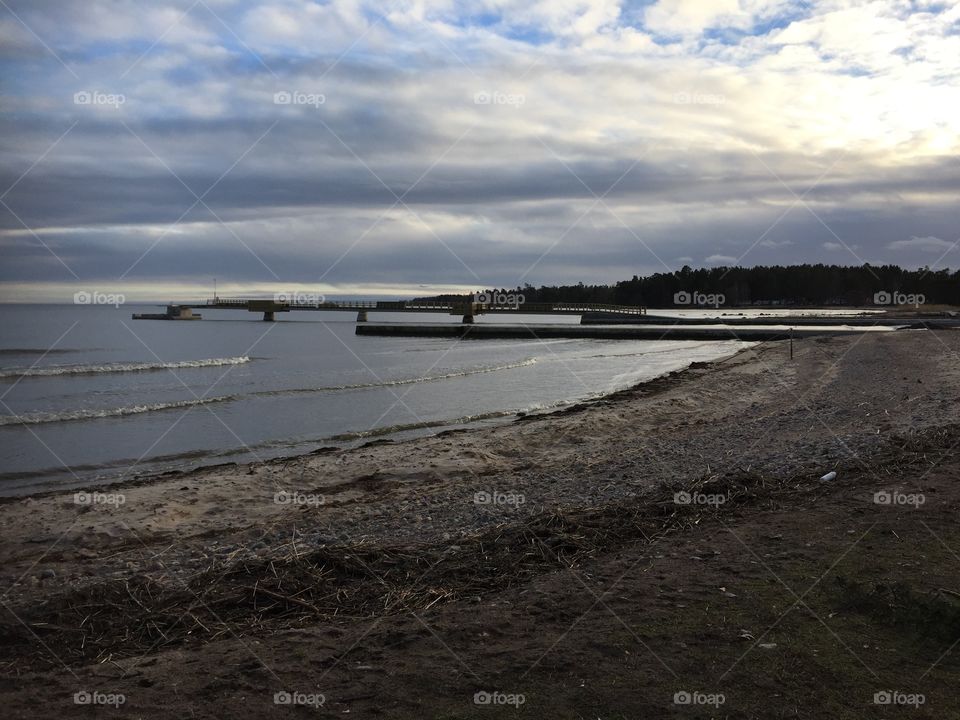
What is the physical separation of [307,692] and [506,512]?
15.3ft

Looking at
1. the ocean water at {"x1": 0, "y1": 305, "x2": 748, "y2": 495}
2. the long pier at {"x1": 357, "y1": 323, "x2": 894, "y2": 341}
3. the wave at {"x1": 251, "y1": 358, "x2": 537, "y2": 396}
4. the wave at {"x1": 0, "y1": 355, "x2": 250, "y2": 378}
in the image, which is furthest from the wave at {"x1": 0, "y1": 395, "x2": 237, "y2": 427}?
the long pier at {"x1": 357, "y1": 323, "x2": 894, "y2": 341}

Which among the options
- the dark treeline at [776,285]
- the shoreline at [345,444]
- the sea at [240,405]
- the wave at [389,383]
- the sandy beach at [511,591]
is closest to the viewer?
the sandy beach at [511,591]

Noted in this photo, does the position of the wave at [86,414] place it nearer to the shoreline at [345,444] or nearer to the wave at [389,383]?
the wave at [389,383]

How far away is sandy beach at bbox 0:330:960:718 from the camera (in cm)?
418

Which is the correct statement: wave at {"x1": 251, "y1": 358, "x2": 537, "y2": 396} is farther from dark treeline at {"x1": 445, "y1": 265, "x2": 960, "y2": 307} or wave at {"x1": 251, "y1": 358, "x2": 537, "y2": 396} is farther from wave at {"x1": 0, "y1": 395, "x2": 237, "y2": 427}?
dark treeline at {"x1": 445, "y1": 265, "x2": 960, "y2": 307}

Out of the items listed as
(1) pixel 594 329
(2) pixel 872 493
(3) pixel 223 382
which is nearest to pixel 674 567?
(2) pixel 872 493

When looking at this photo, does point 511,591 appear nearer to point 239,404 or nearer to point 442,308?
point 239,404

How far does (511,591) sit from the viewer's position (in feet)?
18.9

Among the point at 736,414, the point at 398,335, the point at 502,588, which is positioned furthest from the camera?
the point at 398,335

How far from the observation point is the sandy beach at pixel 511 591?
4180 millimetres

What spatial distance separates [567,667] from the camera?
174 inches

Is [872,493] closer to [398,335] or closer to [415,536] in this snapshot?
[415,536]

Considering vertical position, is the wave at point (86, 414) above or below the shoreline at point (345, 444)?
above

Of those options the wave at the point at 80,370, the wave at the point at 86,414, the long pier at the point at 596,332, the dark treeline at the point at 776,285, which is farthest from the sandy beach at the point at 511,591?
the dark treeline at the point at 776,285
